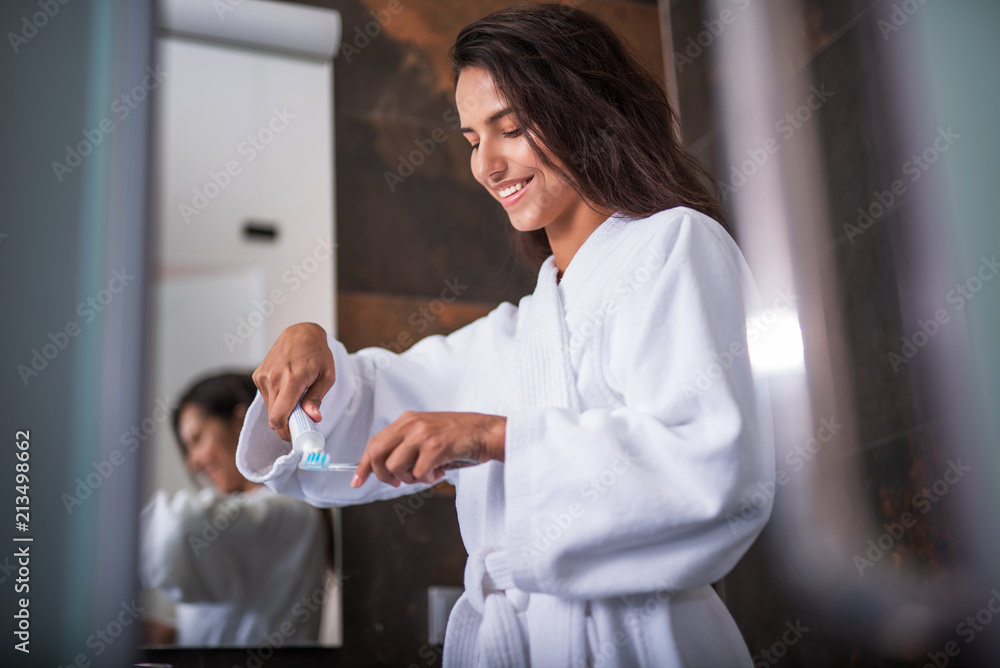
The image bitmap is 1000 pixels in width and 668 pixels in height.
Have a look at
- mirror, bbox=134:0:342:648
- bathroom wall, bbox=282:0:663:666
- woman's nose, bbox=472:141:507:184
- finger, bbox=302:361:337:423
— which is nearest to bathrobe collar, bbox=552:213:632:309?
woman's nose, bbox=472:141:507:184

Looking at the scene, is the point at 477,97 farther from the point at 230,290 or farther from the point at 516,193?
the point at 230,290

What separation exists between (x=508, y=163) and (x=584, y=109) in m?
0.09

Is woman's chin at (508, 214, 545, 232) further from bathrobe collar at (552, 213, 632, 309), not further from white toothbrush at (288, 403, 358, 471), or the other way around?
white toothbrush at (288, 403, 358, 471)

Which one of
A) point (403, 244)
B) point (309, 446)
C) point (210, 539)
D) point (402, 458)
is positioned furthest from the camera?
point (403, 244)

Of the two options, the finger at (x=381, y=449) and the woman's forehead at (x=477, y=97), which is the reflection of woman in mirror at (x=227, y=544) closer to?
the woman's forehead at (x=477, y=97)

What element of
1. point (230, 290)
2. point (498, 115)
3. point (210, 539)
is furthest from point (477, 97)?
point (210, 539)

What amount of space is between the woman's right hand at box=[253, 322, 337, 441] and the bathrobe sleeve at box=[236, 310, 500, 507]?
1.0 inches

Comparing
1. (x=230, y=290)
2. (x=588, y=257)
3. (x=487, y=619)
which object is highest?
(x=230, y=290)

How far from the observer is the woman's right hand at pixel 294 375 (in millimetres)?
776

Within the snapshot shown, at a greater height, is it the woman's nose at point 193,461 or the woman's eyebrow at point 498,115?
the woman's eyebrow at point 498,115

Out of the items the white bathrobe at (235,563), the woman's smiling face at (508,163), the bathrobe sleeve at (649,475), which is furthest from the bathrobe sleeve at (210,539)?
the bathrobe sleeve at (649,475)

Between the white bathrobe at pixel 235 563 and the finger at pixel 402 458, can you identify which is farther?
the white bathrobe at pixel 235 563

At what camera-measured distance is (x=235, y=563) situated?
4.45 ft

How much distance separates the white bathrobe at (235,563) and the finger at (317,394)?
23.8 inches
